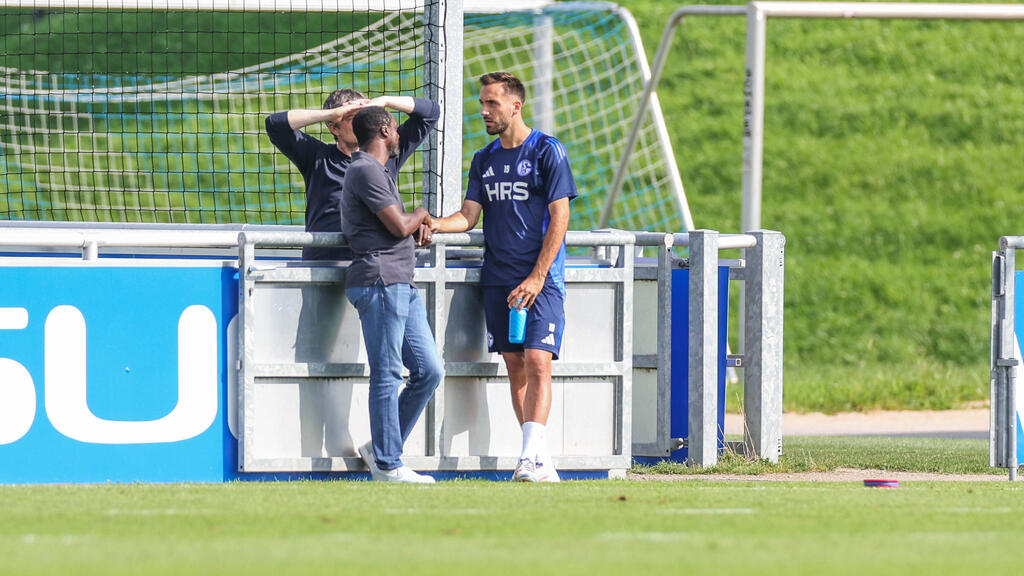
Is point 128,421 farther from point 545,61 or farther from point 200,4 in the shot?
point 545,61

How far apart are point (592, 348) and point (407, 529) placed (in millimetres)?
2904

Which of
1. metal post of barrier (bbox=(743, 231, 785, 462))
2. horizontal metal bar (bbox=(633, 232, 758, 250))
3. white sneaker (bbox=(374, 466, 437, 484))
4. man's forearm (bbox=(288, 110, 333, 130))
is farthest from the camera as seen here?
metal post of barrier (bbox=(743, 231, 785, 462))

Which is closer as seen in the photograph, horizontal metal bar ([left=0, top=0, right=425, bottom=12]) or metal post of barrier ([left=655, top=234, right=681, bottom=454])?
metal post of barrier ([left=655, top=234, right=681, bottom=454])

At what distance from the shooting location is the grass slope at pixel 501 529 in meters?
4.46

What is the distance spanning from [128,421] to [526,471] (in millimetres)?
1941

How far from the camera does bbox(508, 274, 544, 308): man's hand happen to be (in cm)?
735

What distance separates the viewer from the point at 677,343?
8602 mm

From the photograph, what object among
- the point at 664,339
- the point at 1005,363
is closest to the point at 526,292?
the point at 664,339

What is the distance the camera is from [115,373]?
720 centimetres

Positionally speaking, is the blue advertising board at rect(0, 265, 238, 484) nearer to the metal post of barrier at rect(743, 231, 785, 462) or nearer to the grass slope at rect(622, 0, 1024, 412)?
the metal post of barrier at rect(743, 231, 785, 462)

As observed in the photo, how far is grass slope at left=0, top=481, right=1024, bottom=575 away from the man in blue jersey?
0.69 meters

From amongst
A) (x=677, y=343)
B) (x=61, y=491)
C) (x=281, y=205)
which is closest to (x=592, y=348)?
(x=677, y=343)

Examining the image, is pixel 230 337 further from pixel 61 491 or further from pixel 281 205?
pixel 281 205

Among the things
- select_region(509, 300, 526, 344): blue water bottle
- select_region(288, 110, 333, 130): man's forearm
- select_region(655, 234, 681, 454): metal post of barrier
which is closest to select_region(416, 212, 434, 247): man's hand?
select_region(509, 300, 526, 344): blue water bottle
